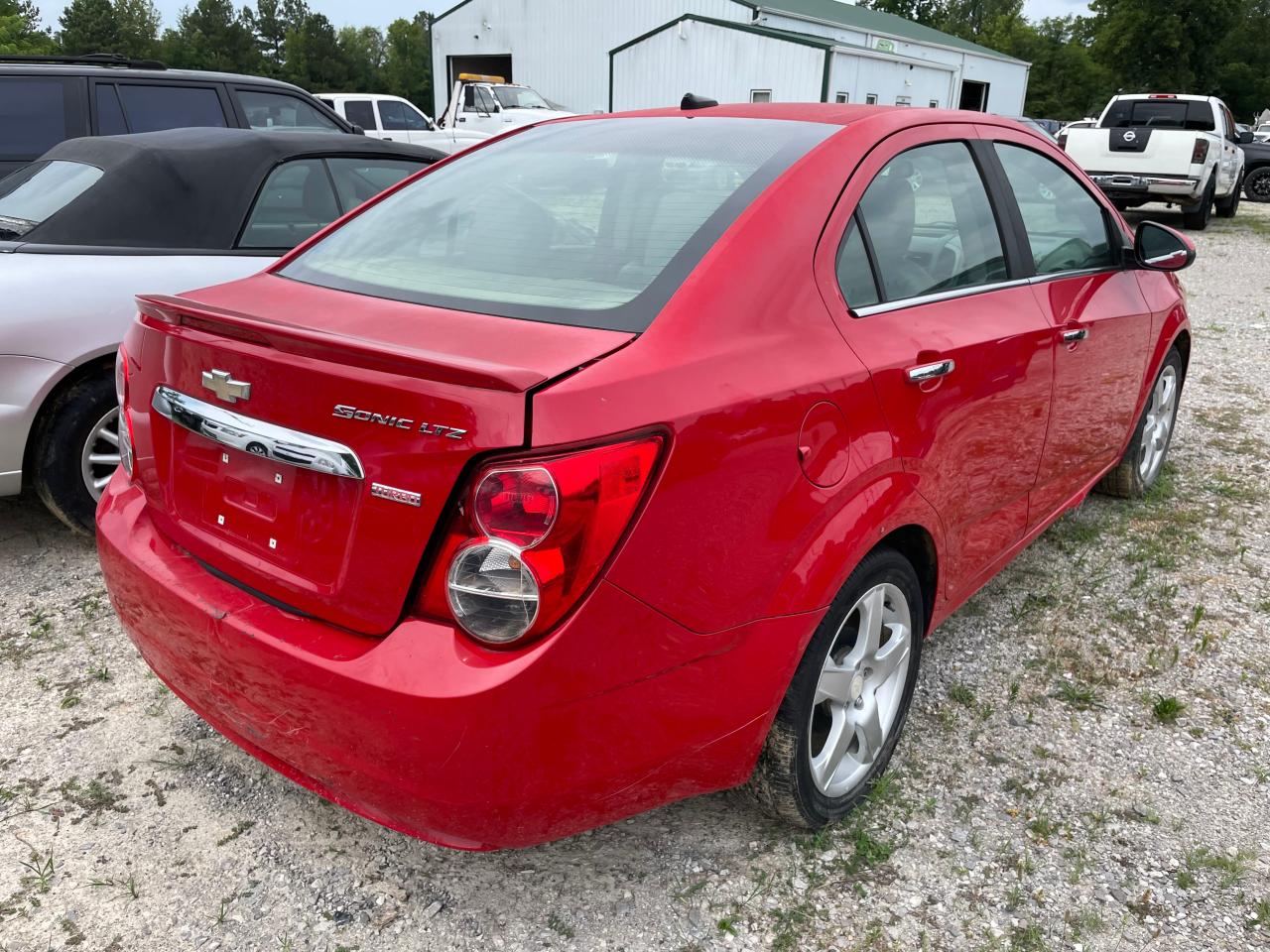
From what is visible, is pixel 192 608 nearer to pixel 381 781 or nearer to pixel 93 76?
pixel 381 781

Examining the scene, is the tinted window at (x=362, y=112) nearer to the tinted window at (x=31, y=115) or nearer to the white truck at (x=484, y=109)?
the white truck at (x=484, y=109)

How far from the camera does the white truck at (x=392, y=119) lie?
57.7ft

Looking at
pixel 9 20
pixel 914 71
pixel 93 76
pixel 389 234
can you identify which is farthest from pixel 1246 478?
pixel 9 20

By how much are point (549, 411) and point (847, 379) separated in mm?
749

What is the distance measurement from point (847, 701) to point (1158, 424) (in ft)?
9.66

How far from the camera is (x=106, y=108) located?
6.26 meters

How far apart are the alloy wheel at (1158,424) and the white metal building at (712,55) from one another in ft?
70.8

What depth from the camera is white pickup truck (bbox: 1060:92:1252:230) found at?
49.3 feet

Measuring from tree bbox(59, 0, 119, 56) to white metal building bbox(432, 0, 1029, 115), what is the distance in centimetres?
4541

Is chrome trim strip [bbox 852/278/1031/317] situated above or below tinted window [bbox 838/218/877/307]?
below

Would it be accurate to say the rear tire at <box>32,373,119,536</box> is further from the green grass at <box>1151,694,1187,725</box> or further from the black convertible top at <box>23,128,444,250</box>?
the green grass at <box>1151,694,1187,725</box>

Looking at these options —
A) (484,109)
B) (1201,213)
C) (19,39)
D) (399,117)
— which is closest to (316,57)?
(19,39)

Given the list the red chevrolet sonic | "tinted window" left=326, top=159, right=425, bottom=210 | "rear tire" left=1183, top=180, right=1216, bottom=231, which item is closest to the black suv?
"tinted window" left=326, top=159, right=425, bottom=210

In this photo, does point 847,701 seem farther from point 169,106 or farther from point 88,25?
point 88,25
